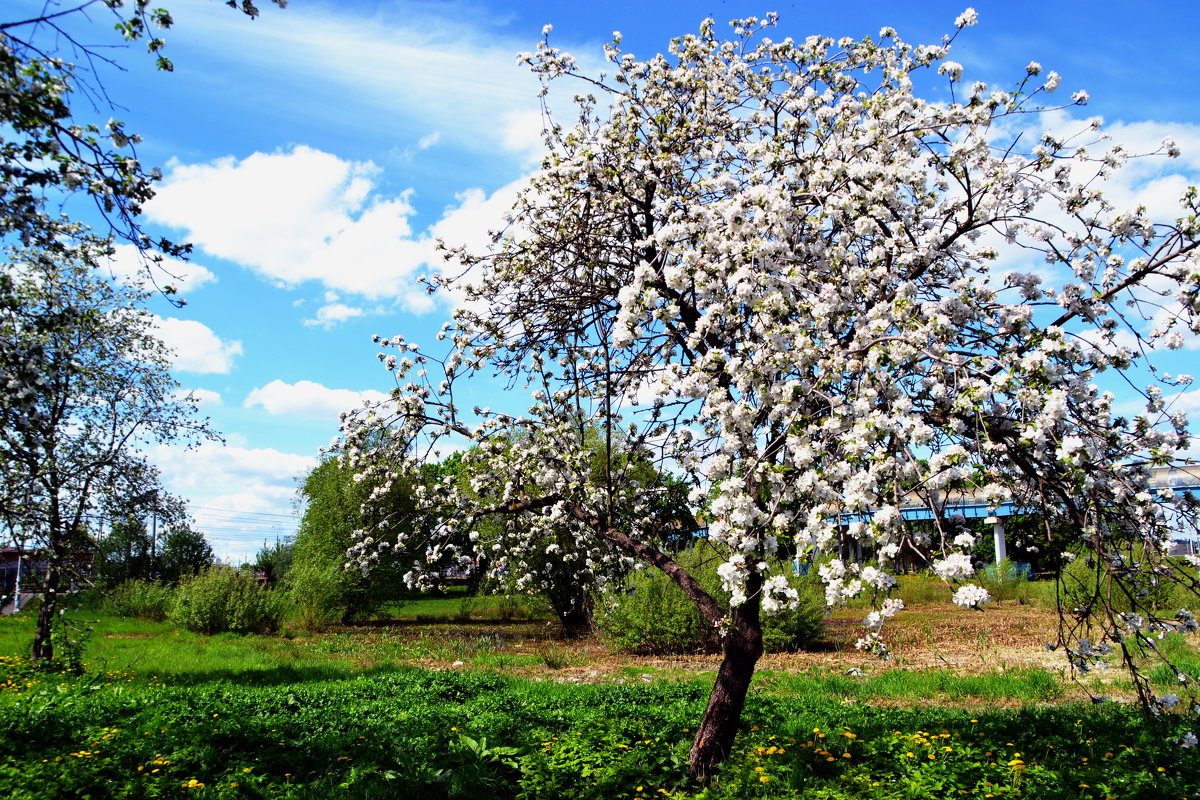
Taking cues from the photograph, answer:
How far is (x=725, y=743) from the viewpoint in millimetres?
6008

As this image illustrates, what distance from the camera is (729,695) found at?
19.6 ft

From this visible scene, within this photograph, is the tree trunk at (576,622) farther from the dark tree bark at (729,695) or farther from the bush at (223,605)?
the dark tree bark at (729,695)

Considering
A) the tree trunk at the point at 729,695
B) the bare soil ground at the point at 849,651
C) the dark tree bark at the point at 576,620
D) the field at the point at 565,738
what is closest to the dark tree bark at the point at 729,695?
the tree trunk at the point at 729,695

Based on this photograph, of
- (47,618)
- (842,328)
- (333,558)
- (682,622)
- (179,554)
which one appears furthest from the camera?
(179,554)

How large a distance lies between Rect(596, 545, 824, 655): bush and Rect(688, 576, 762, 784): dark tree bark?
1210 centimetres

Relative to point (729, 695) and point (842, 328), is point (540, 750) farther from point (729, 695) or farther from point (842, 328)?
point (842, 328)

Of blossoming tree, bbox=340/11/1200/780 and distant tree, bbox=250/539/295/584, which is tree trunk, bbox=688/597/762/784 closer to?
blossoming tree, bbox=340/11/1200/780

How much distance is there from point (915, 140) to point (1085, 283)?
156cm

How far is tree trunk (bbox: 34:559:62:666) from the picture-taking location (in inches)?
452

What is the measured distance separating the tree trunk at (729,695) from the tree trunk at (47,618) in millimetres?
9692

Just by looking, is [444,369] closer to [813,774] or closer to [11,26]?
[11,26]

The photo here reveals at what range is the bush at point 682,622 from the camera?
18.4m

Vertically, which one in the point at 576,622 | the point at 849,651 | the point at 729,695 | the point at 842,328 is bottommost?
the point at 576,622

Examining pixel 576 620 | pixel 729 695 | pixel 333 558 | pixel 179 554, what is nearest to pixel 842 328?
pixel 729 695
